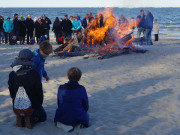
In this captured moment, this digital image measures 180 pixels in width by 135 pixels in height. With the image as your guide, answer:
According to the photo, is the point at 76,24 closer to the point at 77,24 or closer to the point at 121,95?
the point at 77,24

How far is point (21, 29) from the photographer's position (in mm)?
16797

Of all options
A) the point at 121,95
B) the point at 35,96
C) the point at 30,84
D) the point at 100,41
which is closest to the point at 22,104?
the point at 35,96

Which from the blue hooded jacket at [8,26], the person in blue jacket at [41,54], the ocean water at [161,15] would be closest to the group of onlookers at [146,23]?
the ocean water at [161,15]

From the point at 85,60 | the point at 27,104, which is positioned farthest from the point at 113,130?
the point at 85,60

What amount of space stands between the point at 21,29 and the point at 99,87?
1101 centimetres

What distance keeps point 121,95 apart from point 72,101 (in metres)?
2.49

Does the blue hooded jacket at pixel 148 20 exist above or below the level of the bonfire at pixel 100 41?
above

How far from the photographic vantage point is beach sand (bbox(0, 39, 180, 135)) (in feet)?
15.7

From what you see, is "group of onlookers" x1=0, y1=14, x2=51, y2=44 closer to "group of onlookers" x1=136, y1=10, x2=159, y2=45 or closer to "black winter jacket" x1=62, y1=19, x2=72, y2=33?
"black winter jacket" x1=62, y1=19, x2=72, y2=33

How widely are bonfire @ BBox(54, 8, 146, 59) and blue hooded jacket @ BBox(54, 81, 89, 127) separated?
7412 mm

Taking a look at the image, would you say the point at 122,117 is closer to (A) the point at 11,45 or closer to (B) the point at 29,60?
(B) the point at 29,60

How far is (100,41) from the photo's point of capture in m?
12.7

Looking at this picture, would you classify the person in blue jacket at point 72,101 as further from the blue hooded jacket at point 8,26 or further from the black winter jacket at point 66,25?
the blue hooded jacket at point 8,26

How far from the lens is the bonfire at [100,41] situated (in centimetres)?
1220
